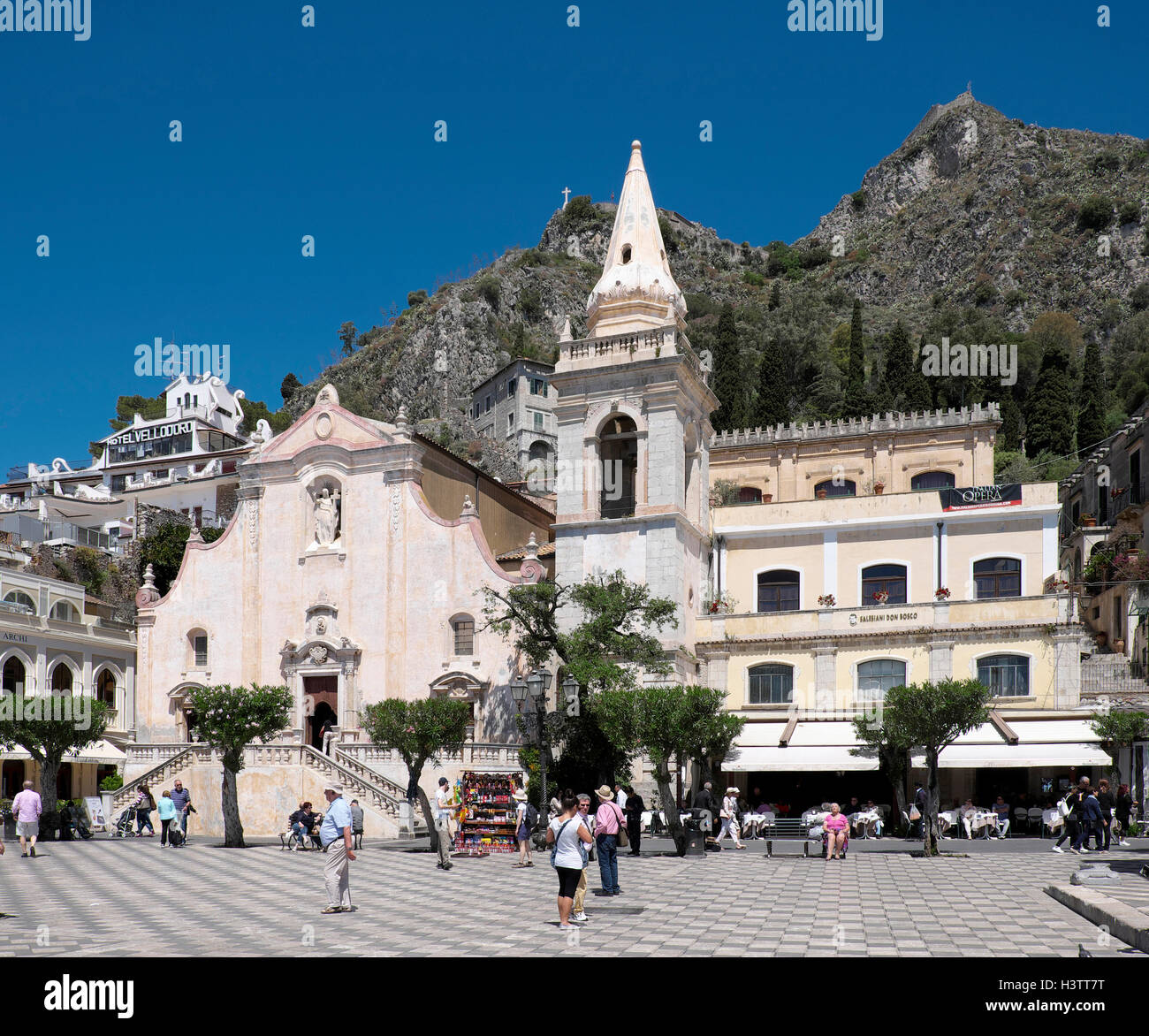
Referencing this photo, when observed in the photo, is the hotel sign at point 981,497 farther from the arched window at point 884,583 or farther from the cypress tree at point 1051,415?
the cypress tree at point 1051,415

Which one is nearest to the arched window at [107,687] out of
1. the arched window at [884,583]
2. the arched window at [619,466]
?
the arched window at [619,466]

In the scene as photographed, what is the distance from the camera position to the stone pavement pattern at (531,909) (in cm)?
1422

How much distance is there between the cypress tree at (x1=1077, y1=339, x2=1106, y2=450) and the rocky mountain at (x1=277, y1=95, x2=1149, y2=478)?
8.67 m

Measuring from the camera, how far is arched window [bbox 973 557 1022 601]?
131 ft

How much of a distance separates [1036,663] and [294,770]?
22.8m

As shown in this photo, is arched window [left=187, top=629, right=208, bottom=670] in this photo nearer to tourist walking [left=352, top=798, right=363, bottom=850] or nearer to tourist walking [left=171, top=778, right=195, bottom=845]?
tourist walking [left=171, top=778, right=195, bottom=845]

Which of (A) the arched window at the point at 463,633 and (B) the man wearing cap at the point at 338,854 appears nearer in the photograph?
(B) the man wearing cap at the point at 338,854

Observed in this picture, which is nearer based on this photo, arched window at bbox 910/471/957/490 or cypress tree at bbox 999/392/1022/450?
arched window at bbox 910/471/957/490

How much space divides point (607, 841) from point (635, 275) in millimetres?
28072

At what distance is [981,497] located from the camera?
40469 millimetres

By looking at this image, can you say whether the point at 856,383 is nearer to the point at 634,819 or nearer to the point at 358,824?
the point at 358,824

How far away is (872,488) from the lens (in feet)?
162

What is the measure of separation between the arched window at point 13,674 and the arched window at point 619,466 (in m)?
25.3

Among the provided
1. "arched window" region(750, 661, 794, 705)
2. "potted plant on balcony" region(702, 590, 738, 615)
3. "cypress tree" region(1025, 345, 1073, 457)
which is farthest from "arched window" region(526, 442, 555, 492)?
"arched window" region(750, 661, 794, 705)
